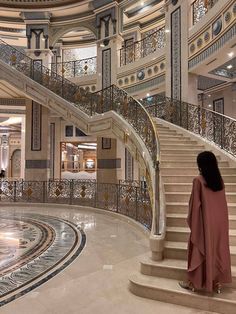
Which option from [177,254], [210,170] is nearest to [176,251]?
[177,254]

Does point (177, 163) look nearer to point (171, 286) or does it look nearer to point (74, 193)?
point (171, 286)

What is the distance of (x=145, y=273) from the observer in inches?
136

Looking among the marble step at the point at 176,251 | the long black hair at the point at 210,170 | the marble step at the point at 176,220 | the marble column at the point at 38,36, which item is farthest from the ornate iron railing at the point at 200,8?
the marble step at the point at 176,251

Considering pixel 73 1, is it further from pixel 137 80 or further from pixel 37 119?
pixel 37 119

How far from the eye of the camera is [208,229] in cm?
279

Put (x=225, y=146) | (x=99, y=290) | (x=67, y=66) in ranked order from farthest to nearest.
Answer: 1. (x=67, y=66)
2. (x=225, y=146)
3. (x=99, y=290)

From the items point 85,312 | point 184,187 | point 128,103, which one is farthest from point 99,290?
point 128,103

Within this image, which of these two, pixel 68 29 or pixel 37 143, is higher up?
pixel 68 29

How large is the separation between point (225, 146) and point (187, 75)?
3229 millimetres

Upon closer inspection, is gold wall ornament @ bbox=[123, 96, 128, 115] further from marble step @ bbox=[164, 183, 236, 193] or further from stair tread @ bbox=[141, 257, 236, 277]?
stair tread @ bbox=[141, 257, 236, 277]

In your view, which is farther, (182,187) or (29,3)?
(29,3)

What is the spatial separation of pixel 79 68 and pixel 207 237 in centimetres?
1456

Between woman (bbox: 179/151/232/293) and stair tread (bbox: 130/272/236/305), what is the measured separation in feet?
0.23

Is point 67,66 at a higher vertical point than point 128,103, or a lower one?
higher
